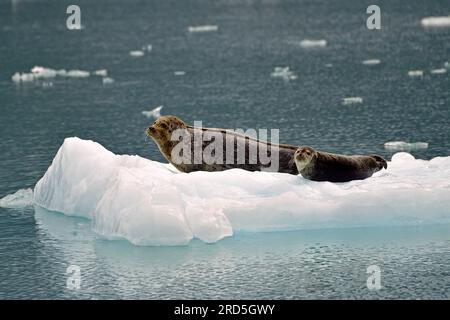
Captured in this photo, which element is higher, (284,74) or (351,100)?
(284,74)

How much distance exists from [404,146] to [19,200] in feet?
20.3

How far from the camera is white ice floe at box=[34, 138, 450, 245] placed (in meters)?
11.1

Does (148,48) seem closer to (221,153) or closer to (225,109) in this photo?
(225,109)

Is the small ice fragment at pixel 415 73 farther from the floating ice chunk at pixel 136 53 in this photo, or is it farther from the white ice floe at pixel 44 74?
the floating ice chunk at pixel 136 53

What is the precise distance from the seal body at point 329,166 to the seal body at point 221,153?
1.72 feet

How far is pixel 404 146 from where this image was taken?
16656 mm

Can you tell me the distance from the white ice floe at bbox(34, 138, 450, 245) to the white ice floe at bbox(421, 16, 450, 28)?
24.2 metres

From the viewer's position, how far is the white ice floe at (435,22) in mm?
35441

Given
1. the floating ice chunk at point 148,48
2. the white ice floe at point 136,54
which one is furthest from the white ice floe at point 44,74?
the floating ice chunk at point 148,48

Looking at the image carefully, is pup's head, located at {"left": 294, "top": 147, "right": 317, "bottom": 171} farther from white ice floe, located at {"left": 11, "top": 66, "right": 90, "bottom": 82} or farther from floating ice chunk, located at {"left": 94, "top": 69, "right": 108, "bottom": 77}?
white ice floe, located at {"left": 11, "top": 66, "right": 90, "bottom": 82}

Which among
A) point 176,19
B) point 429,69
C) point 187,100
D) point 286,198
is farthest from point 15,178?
point 176,19

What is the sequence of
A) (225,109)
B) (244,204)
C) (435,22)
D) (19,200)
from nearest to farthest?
1. (244,204)
2. (19,200)
3. (225,109)
4. (435,22)

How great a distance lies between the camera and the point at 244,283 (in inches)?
398

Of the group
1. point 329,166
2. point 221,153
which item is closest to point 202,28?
point 221,153
